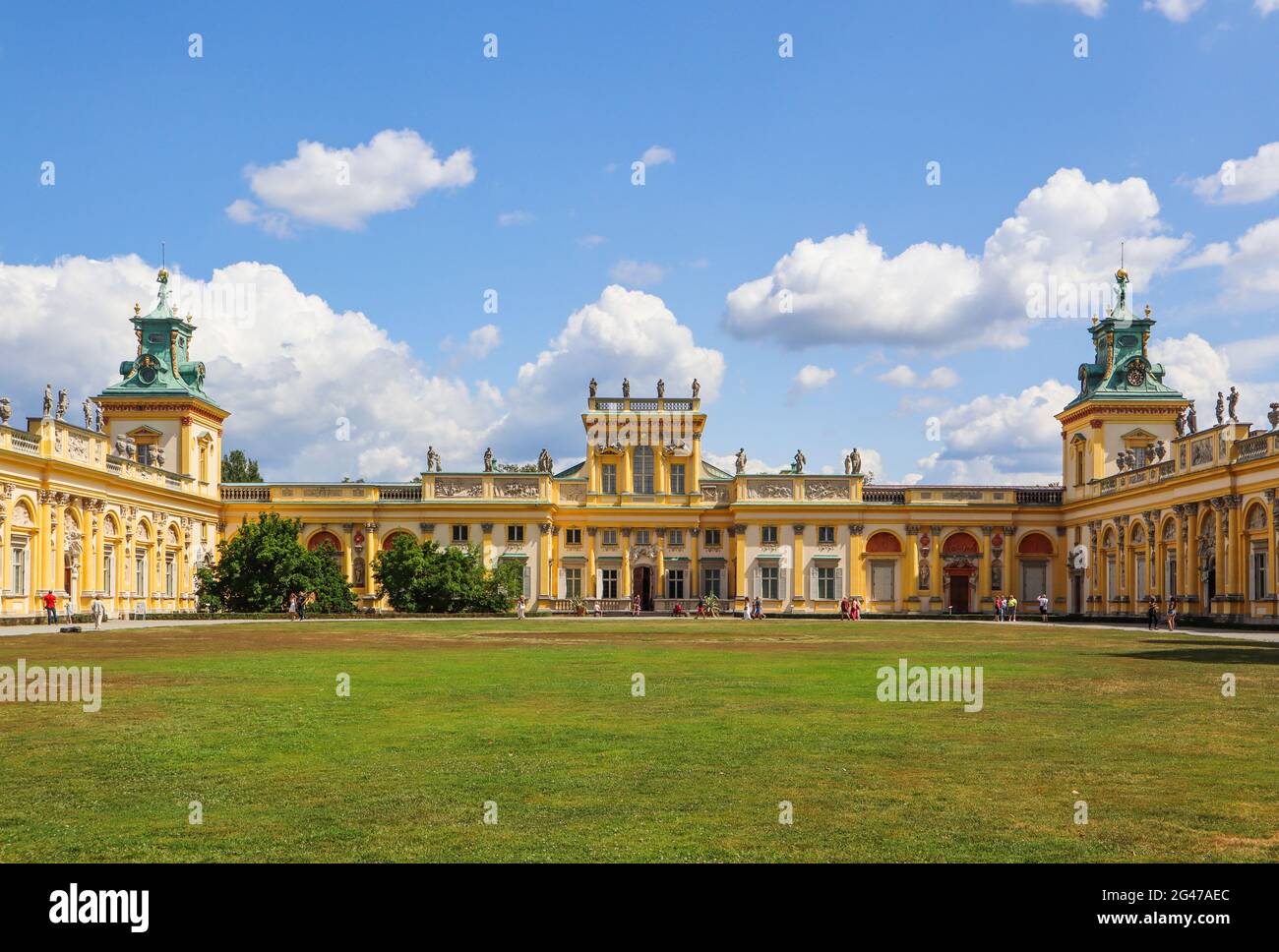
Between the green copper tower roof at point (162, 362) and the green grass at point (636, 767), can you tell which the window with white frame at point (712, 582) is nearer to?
the green copper tower roof at point (162, 362)

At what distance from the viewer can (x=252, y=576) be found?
6331 cm

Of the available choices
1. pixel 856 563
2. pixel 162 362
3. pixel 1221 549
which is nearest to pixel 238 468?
pixel 162 362

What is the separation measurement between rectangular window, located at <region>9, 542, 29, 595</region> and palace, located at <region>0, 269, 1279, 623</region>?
51.0 ft

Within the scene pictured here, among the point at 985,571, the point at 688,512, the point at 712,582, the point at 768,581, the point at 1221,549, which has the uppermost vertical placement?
the point at 688,512

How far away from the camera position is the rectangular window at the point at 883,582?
75.9 metres

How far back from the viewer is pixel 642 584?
78125 mm

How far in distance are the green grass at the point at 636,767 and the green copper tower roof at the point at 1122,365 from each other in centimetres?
5304

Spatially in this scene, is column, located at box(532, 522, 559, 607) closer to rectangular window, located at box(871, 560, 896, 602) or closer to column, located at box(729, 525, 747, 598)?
column, located at box(729, 525, 747, 598)

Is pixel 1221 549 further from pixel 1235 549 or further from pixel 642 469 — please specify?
pixel 642 469

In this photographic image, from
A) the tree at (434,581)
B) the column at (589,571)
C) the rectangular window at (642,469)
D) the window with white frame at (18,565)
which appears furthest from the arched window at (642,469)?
the window with white frame at (18,565)

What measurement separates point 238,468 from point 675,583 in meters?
53.1

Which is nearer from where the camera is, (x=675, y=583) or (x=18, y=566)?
(x=18, y=566)

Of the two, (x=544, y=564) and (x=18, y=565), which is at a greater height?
(x=18, y=565)
